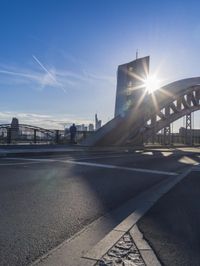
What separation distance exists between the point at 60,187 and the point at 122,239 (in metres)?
4.12

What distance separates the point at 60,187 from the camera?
8.45m

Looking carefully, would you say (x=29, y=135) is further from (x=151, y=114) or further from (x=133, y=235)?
(x=133, y=235)

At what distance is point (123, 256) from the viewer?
3.88 m

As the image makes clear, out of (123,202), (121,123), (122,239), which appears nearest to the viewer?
(122,239)

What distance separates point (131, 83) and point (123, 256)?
3933 cm

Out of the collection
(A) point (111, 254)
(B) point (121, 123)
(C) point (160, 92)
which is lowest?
(A) point (111, 254)

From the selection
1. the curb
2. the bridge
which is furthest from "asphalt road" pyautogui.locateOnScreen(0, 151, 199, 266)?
the bridge

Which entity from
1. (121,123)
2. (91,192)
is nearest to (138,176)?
(91,192)

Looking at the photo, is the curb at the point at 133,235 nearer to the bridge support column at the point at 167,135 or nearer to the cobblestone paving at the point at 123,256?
the cobblestone paving at the point at 123,256

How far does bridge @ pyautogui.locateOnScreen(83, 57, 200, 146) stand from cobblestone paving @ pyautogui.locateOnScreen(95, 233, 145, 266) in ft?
102

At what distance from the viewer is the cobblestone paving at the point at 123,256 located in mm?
3658

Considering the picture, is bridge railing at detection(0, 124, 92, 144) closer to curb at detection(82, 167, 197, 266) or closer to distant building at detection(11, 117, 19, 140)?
distant building at detection(11, 117, 19, 140)

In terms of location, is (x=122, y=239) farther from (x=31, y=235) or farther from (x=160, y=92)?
(x=160, y=92)

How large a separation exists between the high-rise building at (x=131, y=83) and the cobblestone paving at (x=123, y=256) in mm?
37072
